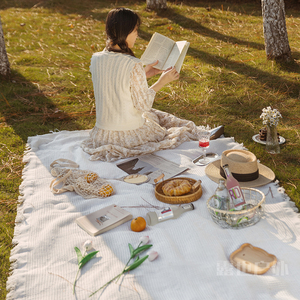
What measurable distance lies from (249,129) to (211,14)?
6276 mm

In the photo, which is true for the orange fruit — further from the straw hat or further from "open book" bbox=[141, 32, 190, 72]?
"open book" bbox=[141, 32, 190, 72]

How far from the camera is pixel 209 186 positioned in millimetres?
2930

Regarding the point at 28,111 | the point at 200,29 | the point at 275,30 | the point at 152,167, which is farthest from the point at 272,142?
the point at 200,29

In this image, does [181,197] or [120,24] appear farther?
[120,24]

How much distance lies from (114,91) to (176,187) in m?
1.27

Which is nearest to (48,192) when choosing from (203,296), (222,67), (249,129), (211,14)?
(203,296)

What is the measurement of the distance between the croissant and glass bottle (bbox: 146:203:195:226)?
14 cm

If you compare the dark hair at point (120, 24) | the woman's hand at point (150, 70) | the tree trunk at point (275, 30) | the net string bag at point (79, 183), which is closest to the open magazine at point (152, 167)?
the net string bag at point (79, 183)

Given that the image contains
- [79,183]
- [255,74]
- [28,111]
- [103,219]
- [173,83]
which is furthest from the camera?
[173,83]

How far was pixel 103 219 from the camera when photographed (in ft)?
8.38

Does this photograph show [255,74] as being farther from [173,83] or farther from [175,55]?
[175,55]

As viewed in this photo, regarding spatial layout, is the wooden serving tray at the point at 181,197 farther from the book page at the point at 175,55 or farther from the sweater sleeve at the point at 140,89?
the book page at the point at 175,55

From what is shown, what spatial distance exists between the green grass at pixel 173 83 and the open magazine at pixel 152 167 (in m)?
1.01

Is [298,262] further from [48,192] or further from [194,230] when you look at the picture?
[48,192]
